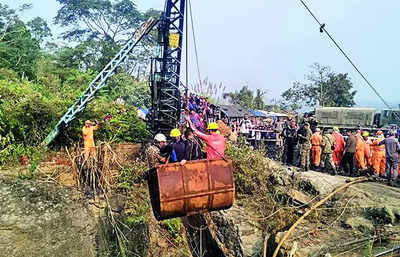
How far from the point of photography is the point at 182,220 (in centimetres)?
952

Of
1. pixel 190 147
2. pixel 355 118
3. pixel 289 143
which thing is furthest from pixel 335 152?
pixel 355 118

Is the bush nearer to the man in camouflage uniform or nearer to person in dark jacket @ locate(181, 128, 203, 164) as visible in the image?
person in dark jacket @ locate(181, 128, 203, 164)

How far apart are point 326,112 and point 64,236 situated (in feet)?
50.2

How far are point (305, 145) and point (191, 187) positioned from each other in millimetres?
5770

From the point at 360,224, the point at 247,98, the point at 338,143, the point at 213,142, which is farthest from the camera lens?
the point at 247,98

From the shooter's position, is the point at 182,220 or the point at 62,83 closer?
the point at 182,220

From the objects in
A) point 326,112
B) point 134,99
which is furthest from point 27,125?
point 326,112

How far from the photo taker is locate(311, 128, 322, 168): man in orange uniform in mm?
9977

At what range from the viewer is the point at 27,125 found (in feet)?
37.9

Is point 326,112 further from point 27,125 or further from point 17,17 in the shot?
point 17,17

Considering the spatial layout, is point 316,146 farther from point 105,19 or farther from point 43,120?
point 105,19

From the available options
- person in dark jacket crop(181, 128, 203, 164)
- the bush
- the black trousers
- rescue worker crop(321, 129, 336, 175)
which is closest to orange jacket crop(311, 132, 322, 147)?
rescue worker crop(321, 129, 336, 175)

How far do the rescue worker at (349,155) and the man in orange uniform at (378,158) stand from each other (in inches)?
26.2

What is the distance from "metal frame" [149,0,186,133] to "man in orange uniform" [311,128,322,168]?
4972 mm
